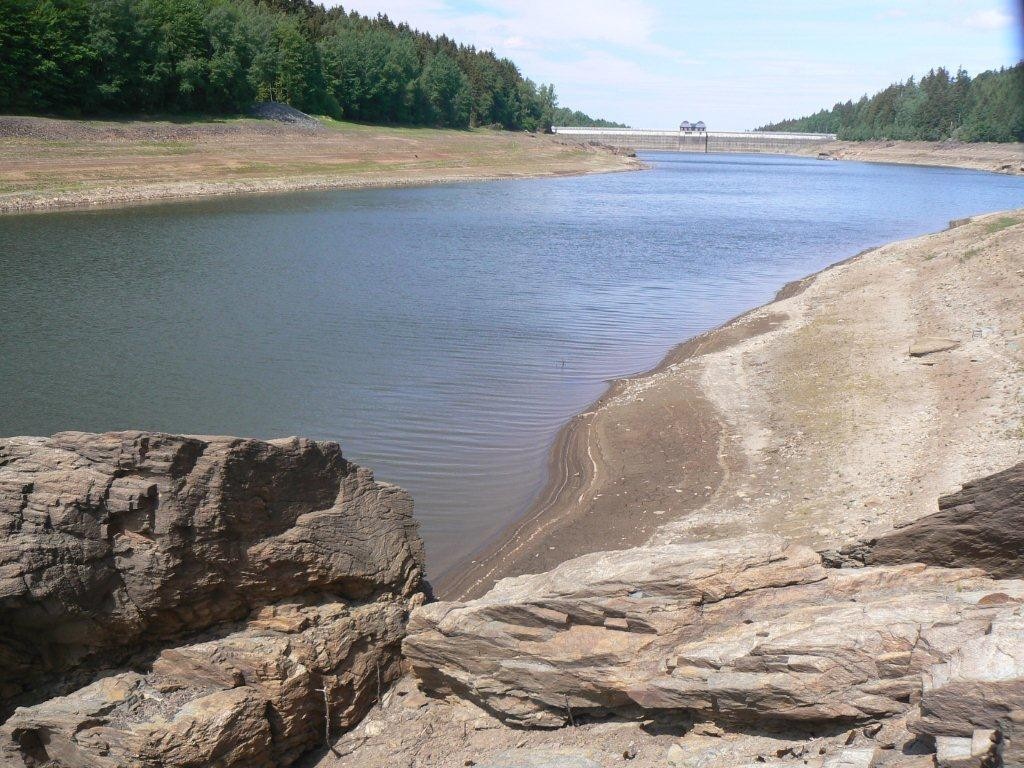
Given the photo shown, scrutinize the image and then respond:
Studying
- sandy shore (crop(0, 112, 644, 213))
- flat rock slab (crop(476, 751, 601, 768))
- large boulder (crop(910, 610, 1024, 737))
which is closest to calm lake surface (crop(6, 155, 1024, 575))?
sandy shore (crop(0, 112, 644, 213))

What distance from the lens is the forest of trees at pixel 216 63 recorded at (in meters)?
72.4

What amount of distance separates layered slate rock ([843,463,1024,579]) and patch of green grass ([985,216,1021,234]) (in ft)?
102

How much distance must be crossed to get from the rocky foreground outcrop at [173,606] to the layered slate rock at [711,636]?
3.49ft

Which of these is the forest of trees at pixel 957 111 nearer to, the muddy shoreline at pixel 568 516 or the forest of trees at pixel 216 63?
the forest of trees at pixel 216 63

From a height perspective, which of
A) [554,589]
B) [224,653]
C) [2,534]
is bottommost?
[224,653]

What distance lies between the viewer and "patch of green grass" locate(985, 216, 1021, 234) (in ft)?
116

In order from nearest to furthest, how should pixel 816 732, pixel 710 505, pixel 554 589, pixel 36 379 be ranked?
1. pixel 816 732
2. pixel 554 589
3. pixel 710 505
4. pixel 36 379

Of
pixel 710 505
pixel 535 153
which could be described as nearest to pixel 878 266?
pixel 710 505

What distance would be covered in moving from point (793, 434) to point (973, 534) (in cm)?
989

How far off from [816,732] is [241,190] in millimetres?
64524

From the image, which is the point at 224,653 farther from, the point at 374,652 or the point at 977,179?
the point at 977,179

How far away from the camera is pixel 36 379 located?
67.4 ft

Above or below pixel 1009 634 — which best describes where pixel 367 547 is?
below

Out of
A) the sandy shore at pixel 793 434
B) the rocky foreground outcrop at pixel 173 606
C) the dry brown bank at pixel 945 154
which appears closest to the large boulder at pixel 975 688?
the sandy shore at pixel 793 434
